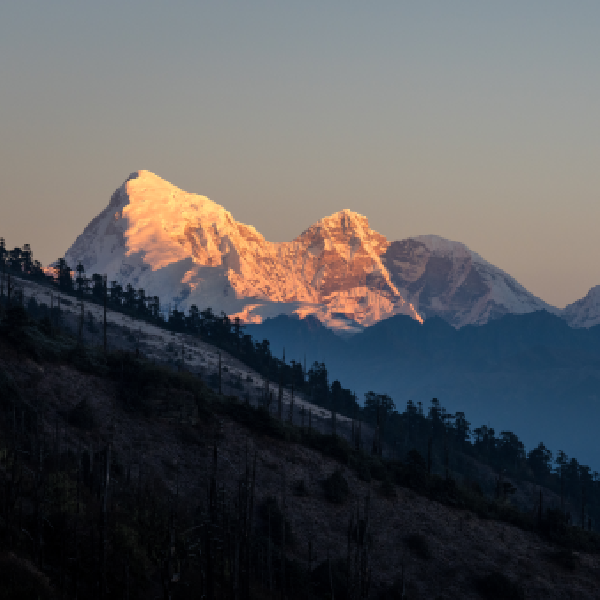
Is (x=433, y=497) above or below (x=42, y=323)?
below

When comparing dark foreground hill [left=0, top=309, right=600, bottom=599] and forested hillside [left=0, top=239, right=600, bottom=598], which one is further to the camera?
forested hillside [left=0, top=239, right=600, bottom=598]

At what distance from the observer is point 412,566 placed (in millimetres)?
73562

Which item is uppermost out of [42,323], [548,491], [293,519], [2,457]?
[42,323]

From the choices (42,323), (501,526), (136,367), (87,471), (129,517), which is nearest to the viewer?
(129,517)

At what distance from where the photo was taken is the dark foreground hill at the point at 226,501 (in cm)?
5347

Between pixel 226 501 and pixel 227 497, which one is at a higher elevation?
pixel 227 497

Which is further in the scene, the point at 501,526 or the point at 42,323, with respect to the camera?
the point at 42,323

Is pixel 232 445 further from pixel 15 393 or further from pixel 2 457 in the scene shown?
pixel 2 457

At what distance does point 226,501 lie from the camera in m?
70.0

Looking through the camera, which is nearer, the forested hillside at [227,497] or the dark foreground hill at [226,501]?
the dark foreground hill at [226,501]

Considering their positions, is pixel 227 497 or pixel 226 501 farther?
pixel 226 501

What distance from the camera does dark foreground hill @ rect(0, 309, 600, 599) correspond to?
53.5 m

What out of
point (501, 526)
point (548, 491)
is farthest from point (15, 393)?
point (548, 491)

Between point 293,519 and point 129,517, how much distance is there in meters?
22.1
